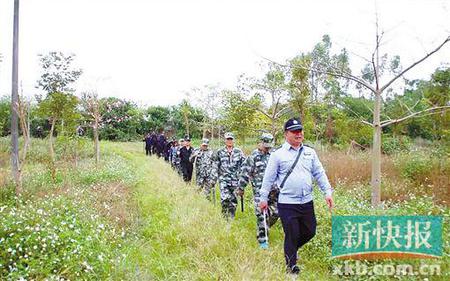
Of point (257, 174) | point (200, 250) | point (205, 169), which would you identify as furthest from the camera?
point (205, 169)

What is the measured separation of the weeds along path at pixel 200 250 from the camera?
4.43 metres

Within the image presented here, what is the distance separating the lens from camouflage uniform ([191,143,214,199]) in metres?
9.48

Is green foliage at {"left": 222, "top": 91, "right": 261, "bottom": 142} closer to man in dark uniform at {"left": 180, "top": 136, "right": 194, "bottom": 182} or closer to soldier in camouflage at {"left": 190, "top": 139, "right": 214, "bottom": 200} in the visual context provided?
man in dark uniform at {"left": 180, "top": 136, "right": 194, "bottom": 182}

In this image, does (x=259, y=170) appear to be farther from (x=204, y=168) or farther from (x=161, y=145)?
(x=161, y=145)

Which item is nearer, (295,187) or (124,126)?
(295,187)

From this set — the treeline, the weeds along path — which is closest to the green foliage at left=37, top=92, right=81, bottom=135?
the treeline

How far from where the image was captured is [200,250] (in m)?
5.12

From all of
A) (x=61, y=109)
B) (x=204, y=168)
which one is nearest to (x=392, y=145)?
(x=204, y=168)

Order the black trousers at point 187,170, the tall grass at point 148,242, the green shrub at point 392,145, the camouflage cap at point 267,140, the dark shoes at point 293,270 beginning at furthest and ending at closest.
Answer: the green shrub at point 392,145, the black trousers at point 187,170, the camouflage cap at point 267,140, the dark shoes at point 293,270, the tall grass at point 148,242

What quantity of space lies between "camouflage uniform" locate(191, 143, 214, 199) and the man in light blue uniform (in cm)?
466

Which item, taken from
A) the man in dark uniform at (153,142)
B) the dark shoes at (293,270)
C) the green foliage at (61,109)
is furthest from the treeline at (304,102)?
the man in dark uniform at (153,142)

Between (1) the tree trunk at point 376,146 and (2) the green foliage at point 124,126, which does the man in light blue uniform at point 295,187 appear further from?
(2) the green foliage at point 124,126

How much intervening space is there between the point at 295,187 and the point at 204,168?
17.4 ft

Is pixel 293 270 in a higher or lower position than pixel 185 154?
lower
